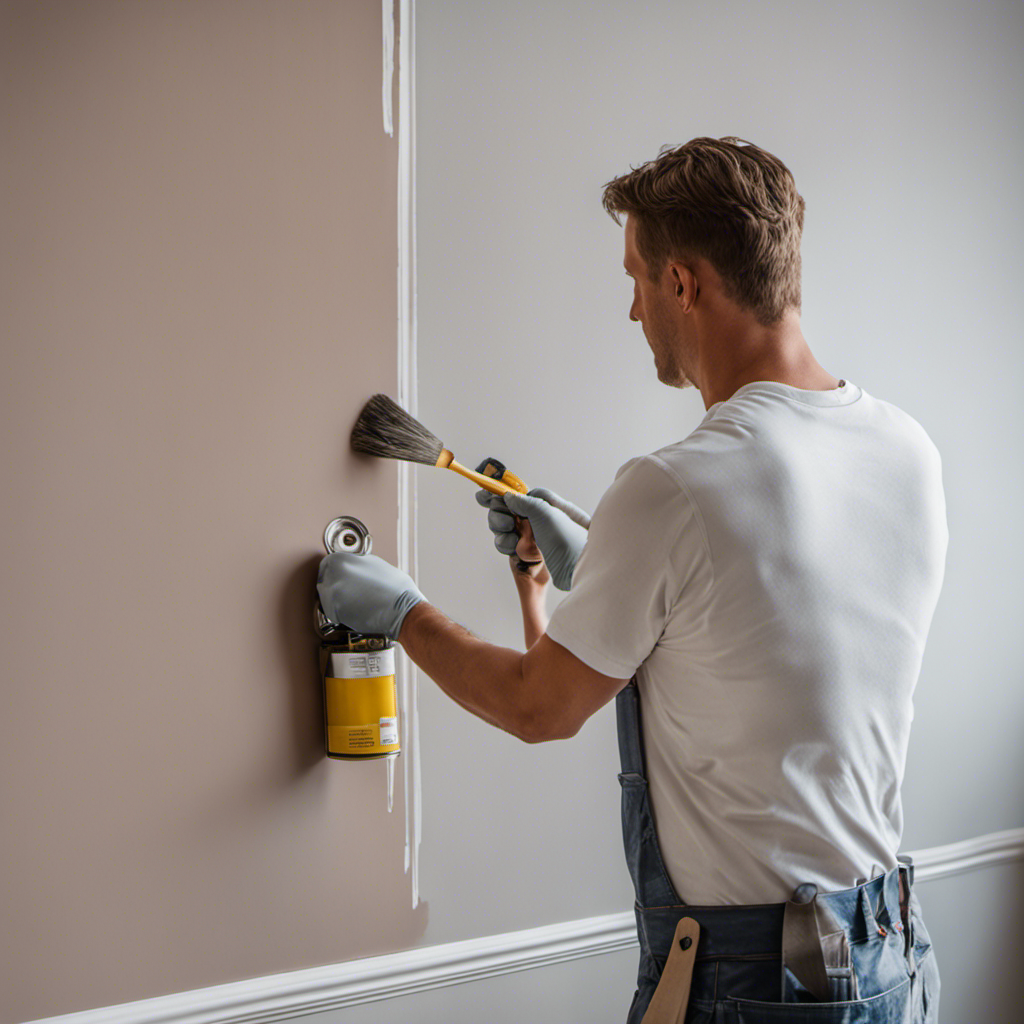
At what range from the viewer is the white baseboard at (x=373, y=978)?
1.25 meters

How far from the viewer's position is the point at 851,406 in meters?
1.03

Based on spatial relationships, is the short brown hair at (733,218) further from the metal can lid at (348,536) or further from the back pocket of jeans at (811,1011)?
the back pocket of jeans at (811,1011)

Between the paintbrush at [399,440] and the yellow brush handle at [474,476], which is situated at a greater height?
the paintbrush at [399,440]

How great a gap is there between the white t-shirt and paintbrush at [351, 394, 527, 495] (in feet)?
1.46

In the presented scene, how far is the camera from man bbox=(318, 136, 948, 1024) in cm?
93

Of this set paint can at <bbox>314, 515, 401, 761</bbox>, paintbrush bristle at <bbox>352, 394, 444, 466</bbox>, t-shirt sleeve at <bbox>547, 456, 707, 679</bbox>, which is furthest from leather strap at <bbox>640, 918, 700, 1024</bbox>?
paintbrush bristle at <bbox>352, 394, 444, 466</bbox>

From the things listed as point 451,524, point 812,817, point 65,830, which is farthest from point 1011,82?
point 65,830

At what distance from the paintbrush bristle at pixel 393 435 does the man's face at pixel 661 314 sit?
0.38 meters

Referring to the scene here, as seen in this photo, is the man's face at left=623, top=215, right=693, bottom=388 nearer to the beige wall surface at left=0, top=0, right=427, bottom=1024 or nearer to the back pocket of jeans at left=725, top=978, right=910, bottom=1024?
the beige wall surface at left=0, top=0, right=427, bottom=1024

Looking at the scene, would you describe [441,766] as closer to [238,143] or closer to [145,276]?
[145,276]

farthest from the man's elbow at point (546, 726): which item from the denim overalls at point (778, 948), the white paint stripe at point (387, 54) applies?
the white paint stripe at point (387, 54)

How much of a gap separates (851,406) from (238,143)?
931 millimetres

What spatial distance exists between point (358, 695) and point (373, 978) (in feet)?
1.49

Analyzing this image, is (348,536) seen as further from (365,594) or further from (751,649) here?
(751,649)
